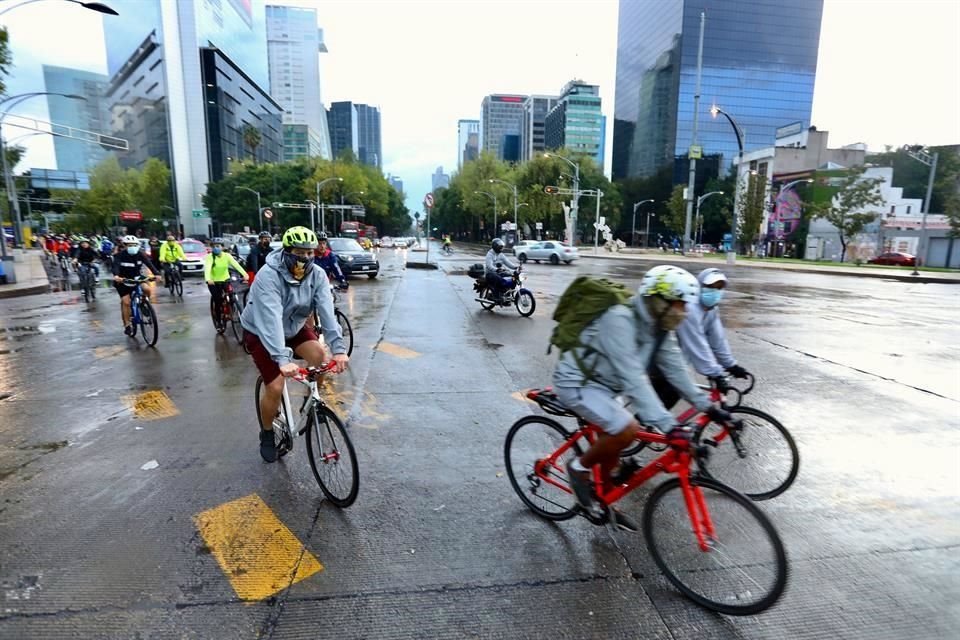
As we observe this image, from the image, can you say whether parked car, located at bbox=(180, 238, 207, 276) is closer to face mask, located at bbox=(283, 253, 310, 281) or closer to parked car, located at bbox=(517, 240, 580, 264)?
parked car, located at bbox=(517, 240, 580, 264)

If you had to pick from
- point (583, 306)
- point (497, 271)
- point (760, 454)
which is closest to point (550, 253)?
point (497, 271)

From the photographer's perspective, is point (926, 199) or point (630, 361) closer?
point (630, 361)

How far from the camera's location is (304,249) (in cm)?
394

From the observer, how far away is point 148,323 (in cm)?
905

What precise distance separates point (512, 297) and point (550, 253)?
23276 millimetres

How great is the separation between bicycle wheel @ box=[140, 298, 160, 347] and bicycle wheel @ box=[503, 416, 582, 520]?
7.72 metres

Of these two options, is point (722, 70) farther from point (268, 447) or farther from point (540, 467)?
point (268, 447)

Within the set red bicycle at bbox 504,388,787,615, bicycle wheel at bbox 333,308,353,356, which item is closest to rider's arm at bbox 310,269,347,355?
red bicycle at bbox 504,388,787,615

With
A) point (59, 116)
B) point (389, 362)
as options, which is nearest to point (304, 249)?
point (389, 362)

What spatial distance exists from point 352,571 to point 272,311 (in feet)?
6.18

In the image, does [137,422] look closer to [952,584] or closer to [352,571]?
[352,571]

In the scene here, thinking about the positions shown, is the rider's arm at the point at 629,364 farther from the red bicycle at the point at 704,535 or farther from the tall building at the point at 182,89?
the tall building at the point at 182,89

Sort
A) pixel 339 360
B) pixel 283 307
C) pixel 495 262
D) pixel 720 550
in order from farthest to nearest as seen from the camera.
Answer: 1. pixel 495 262
2. pixel 283 307
3. pixel 339 360
4. pixel 720 550

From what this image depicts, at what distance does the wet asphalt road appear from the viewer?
2.61 meters
